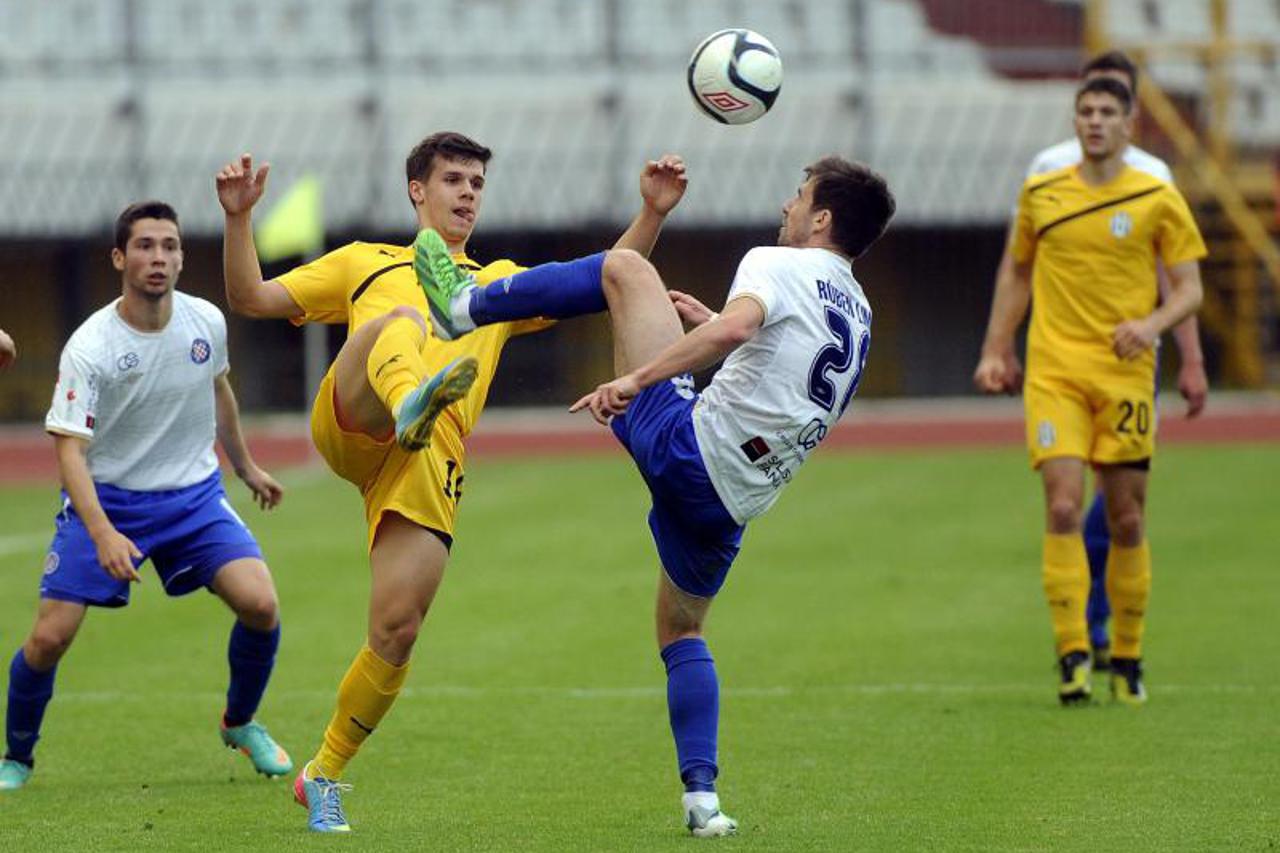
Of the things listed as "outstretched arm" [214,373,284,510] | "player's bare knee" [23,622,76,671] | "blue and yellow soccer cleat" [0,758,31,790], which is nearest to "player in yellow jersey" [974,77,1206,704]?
"outstretched arm" [214,373,284,510]

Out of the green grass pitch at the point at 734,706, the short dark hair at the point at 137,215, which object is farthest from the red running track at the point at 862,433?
the short dark hair at the point at 137,215

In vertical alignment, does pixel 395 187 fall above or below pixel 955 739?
above

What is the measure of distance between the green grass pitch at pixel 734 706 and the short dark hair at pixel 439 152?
205cm

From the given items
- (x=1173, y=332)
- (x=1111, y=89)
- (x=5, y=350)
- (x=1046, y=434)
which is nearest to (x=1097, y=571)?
(x=1173, y=332)

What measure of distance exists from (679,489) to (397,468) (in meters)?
0.94

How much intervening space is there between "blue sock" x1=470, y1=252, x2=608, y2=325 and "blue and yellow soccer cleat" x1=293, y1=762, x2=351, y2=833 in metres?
1.48

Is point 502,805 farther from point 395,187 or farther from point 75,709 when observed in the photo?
point 395,187

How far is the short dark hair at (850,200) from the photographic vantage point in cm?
668

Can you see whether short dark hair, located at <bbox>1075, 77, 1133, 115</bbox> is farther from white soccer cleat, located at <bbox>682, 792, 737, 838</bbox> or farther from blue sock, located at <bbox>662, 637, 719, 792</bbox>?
white soccer cleat, located at <bbox>682, 792, 737, 838</bbox>

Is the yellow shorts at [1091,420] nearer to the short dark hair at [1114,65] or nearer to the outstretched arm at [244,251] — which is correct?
the short dark hair at [1114,65]

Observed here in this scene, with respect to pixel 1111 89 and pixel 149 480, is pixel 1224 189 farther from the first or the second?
pixel 149 480

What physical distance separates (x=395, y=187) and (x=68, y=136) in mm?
5163

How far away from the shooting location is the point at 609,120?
33938mm

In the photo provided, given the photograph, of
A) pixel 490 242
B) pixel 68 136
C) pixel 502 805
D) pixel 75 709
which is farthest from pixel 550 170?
pixel 502 805
